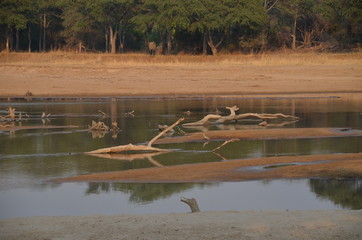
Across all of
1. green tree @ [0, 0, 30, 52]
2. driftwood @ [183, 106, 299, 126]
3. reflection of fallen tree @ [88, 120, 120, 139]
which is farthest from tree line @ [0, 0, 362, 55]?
reflection of fallen tree @ [88, 120, 120, 139]

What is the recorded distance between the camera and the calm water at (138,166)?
10.8m

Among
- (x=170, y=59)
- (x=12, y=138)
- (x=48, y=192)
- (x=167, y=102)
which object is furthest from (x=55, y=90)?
(x=48, y=192)

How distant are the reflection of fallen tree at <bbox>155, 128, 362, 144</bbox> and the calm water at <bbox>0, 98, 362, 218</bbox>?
65 centimetres

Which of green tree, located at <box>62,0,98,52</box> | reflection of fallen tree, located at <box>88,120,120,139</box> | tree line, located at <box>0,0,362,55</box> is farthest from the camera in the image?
green tree, located at <box>62,0,98,52</box>

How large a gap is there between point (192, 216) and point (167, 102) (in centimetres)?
2288

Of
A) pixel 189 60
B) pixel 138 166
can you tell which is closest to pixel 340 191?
pixel 138 166

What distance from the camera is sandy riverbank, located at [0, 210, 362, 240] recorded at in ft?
26.6

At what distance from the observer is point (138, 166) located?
14156 mm

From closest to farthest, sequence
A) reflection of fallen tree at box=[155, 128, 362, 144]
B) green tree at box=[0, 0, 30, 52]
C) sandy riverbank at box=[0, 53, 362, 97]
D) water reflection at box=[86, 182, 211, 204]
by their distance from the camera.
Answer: water reflection at box=[86, 182, 211, 204], reflection of fallen tree at box=[155, 128, 362, 144], sandy riverbank at box=[0, 53, 362, 97], green tree at box=[0, 0, 30, 52]

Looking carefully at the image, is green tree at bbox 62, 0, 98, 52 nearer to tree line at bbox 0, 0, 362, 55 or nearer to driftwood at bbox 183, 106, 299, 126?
tree line at bbox 0, 0, 362, 55

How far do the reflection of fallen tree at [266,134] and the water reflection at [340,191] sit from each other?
6020 millimetres

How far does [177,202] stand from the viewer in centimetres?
1092

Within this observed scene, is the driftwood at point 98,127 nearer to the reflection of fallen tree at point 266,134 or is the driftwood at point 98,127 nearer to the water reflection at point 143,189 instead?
the reflection of fallen tree at point 266,134

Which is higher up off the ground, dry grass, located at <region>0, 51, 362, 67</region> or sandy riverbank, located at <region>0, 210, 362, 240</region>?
dry grass, located at <region>0, 51, 362, 67</region>
